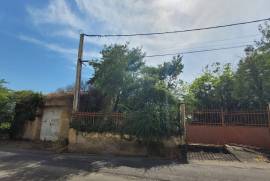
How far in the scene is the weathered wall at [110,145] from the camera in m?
10.4

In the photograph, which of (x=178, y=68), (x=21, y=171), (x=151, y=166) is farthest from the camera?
(x=178, y=68)

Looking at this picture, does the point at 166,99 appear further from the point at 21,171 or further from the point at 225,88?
the point at 225,88

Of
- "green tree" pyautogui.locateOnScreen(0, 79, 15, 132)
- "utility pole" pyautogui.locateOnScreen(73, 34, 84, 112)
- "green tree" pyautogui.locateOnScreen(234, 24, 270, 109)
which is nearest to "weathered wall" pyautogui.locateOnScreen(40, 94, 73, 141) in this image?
"utility pole" pyautogui.locateOnScreen(73, 34, 84, 112)

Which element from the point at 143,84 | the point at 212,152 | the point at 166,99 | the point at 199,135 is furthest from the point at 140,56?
the point at 212,152

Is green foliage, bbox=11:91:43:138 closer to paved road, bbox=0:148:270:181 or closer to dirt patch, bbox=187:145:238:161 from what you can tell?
paved road, bbox=0:148:270:181

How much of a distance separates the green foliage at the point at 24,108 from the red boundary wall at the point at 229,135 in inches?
415

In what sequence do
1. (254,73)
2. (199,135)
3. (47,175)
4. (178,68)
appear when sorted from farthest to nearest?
(254,73) → (178,68) → (199,135) → (47,175)

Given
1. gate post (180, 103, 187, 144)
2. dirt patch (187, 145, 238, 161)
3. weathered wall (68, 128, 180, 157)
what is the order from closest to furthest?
dirt patch (187, 145, 238, 161), weathered wall (68, 128, 180, 157), gate post (180, 103, 187, 144)

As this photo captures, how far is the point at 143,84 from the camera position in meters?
12.4

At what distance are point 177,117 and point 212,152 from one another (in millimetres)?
2469

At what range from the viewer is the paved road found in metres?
6.95

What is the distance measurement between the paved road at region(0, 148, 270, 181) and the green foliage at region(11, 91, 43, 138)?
6690 millimetres

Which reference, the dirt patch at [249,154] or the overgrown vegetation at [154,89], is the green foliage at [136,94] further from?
the dirt patch at [249,154]

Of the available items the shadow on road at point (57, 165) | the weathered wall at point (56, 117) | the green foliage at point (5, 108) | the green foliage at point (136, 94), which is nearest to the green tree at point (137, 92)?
the green foliage at point (136, 94)
